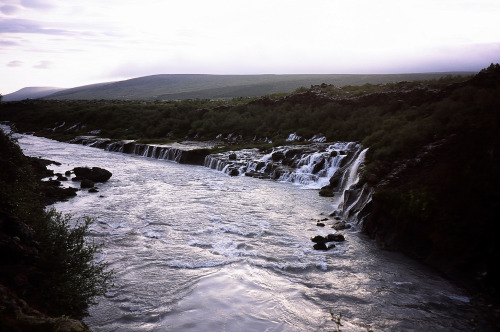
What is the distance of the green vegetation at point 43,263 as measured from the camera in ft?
24.6

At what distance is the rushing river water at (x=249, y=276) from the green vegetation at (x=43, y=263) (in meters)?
1.15

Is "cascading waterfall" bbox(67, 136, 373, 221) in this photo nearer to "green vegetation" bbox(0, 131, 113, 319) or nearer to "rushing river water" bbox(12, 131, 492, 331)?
"rushing river water" bbox(12, 131, 492, 331)

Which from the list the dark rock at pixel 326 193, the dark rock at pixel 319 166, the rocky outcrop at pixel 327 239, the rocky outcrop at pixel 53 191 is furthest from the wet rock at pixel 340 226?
the rocky outcrop at pixel 53 191

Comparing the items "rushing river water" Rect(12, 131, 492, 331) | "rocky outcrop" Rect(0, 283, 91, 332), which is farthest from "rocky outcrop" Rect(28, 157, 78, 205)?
"rocky outcrop" Rect(0, 283, 91, 332)

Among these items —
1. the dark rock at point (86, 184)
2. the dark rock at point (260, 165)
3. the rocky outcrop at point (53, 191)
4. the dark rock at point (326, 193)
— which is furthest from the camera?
the dark rock at point (260, 165)

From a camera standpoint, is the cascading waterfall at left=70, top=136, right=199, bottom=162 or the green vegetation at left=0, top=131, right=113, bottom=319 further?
the cascading waterfall at left=70, top=136, right=199, bottom=162

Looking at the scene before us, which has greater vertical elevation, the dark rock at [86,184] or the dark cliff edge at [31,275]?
the dark cliff edge at [31,275]

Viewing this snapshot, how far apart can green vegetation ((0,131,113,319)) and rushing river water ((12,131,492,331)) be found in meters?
1.15

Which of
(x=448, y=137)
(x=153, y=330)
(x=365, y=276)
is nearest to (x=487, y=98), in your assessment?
(x=448, y=137)

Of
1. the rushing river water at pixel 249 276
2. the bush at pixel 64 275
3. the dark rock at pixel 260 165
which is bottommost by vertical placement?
the rushing river water at pixel 249 276

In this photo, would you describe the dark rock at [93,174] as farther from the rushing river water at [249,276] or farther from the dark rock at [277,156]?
the dark rock at [277,156]

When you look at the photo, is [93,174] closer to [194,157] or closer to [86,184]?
[86,184]

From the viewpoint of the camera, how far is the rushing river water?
359 inches

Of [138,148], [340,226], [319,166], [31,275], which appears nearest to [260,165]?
[319,166]
